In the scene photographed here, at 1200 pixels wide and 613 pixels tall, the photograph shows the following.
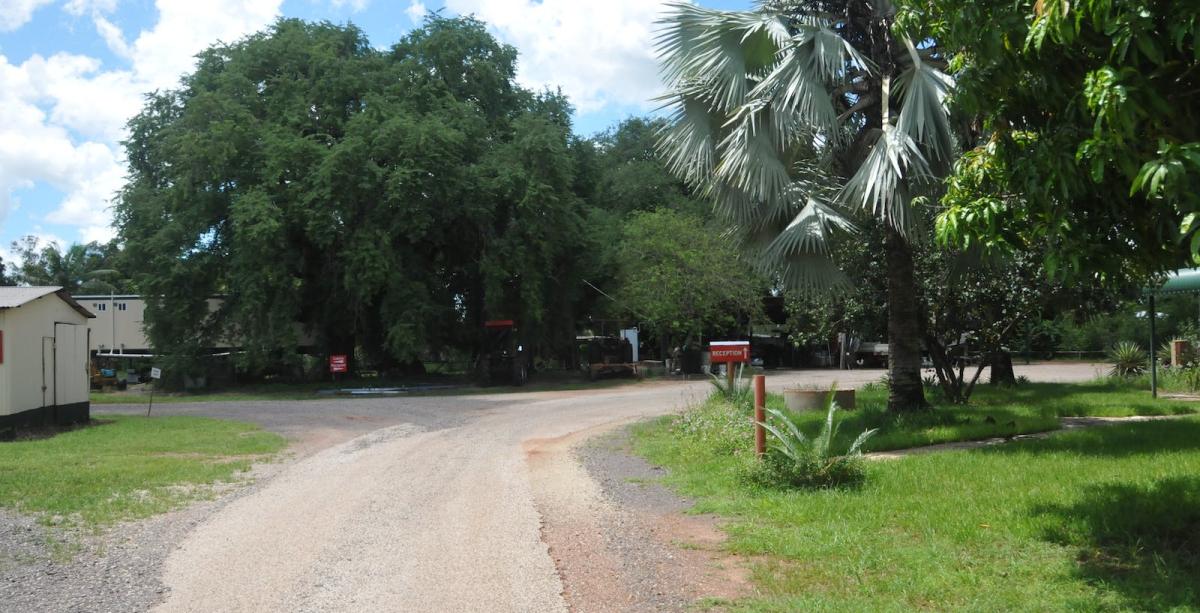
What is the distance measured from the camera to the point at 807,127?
12094 mm

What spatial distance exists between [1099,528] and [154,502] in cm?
898

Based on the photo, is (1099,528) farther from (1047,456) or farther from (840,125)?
(840,125)

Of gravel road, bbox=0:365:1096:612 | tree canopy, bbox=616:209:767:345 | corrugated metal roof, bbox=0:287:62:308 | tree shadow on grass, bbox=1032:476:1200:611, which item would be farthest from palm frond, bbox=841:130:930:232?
tree canopy, bbox=616:209:767:345

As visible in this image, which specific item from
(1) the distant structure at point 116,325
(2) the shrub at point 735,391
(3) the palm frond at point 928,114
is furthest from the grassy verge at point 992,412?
(1) the distant structure at point 116,325

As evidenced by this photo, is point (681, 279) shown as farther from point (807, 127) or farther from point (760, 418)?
point (760, 418)

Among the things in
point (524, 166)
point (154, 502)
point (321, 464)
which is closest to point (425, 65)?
point (524, 166)

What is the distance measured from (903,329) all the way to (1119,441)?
11.1 feet

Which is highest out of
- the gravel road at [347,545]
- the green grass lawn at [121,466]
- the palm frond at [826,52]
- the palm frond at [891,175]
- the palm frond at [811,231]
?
the palm frond at [826,52]

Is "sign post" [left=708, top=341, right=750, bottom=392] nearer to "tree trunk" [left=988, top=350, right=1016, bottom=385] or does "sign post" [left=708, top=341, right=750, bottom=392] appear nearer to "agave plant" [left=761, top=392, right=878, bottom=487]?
"agave plant" [left=761, top=392, right=878, bottom=487]

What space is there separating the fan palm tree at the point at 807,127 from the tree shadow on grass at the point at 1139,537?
453cm

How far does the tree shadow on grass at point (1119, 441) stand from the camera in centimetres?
1055

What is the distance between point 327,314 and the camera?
33.6 metres

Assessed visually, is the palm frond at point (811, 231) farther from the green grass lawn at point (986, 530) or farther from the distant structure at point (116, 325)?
the distant structure at point (116, 325)

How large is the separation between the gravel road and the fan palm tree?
14.3ft
